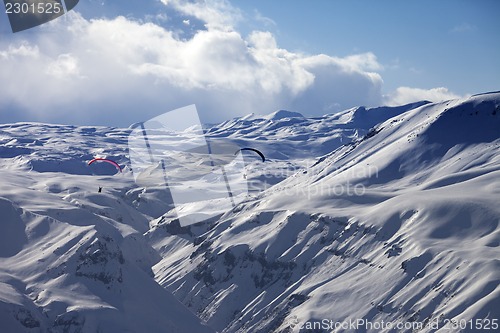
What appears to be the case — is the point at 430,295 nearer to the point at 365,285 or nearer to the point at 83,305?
the point at 365,285

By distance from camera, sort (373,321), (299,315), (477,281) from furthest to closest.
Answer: (299,315) → (373,321) → (477,281)

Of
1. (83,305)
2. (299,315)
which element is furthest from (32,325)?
(299,315)

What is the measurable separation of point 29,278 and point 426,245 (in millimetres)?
116884

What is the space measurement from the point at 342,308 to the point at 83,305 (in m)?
72.6

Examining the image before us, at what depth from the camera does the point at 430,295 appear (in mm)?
175375

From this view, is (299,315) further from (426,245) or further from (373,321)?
(426,245)

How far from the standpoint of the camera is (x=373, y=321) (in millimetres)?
180375

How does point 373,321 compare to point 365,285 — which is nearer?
point 373,321

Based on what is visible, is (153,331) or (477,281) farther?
(153,331)

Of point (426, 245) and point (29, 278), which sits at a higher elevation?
point (29, 278)

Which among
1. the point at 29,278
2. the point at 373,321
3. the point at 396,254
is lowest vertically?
the point at 373,321

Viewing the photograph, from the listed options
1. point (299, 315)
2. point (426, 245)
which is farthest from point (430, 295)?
point (299, 315)

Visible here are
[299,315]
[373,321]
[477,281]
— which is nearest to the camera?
[477,281]

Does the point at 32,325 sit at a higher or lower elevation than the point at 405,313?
higher
